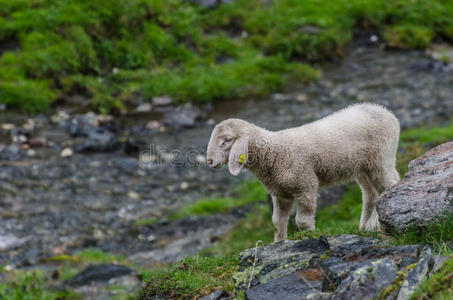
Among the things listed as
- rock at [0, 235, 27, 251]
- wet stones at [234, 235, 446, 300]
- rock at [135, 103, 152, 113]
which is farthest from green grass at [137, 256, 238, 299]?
rock at [135, 103, 152, 113]

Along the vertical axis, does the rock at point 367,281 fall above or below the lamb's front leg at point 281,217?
above

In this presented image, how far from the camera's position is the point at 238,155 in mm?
6465

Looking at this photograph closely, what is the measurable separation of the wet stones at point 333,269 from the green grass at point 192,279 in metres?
0.34

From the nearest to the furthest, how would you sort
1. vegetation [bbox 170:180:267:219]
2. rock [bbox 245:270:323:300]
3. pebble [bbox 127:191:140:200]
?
1. rock [bbox 245:270:323:300]
2. vegetation [bbox 170:180:267:219]
3. pebble [bbox 127:191:140:200]

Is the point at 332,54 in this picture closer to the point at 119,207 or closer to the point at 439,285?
the point at 119,207

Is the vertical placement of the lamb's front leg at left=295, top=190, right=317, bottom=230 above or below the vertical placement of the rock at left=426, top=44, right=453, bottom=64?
above

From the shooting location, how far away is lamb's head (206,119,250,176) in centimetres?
646

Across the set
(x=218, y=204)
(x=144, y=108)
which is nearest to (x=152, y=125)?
(x=144, y=108)

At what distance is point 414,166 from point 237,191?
7.74m

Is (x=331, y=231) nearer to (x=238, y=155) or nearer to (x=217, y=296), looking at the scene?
(x=238, y=155)

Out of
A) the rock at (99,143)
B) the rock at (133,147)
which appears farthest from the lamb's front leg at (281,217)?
the rock at (99,143)

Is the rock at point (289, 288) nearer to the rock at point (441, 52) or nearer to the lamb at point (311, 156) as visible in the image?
the lamb at point (311, 156)

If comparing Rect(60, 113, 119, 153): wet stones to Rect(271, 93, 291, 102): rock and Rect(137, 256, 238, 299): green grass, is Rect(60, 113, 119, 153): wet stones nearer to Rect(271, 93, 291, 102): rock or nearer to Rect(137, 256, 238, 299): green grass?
Rect(271, 93, 291, 102): rock

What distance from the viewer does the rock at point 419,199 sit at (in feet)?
16.6
